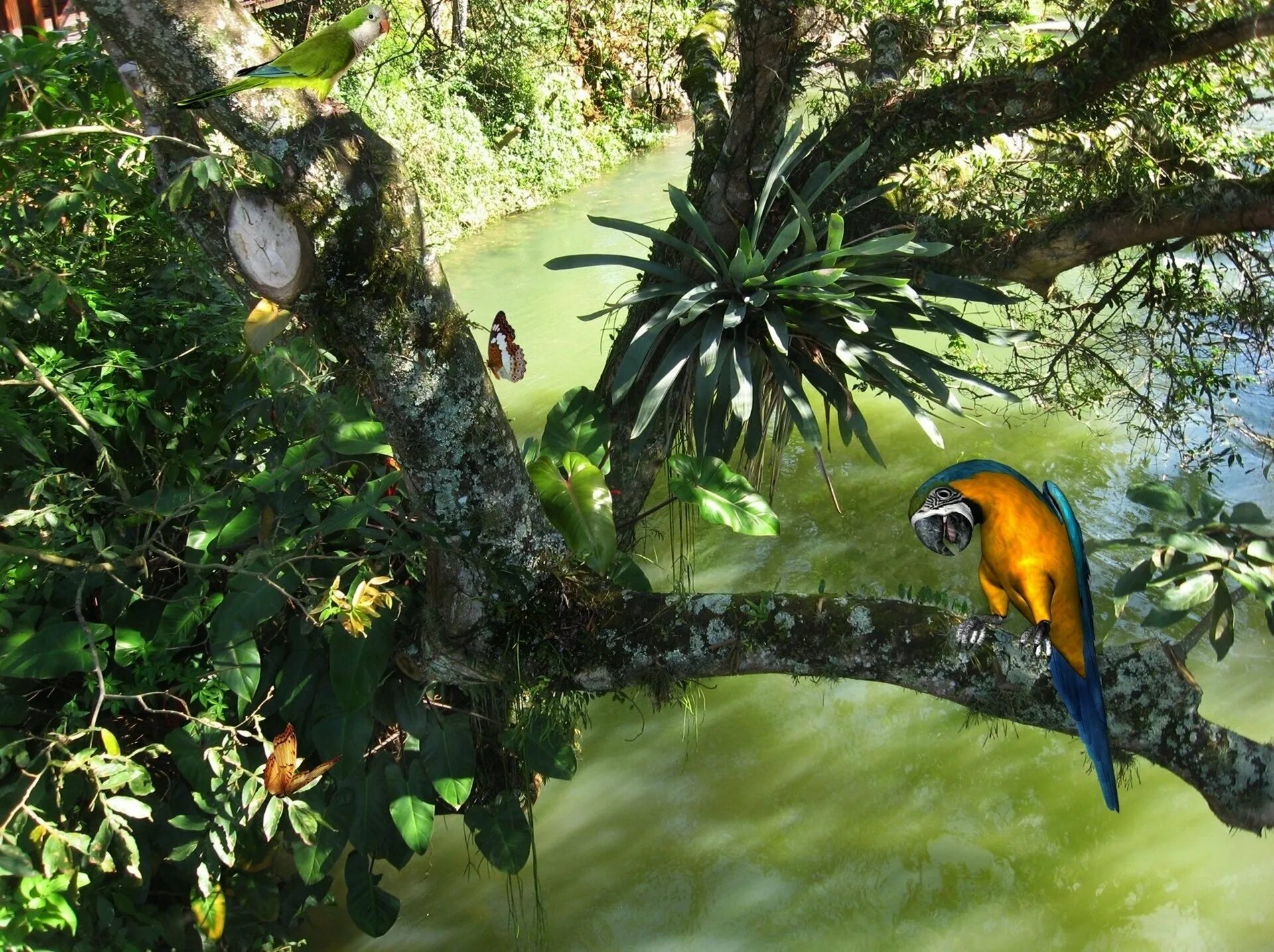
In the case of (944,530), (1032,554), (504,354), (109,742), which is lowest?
(109,742)

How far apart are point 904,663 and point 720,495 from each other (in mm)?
795

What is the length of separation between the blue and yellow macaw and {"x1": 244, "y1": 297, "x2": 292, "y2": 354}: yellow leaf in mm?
1654

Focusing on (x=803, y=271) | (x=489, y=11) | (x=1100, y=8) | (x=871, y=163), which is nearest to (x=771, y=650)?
(x=803, y=271)

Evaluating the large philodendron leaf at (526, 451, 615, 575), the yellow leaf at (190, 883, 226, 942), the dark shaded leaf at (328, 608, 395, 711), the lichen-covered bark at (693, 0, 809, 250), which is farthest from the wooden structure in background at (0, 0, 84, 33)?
the yellow leaf at (190, 883, 226, 942)

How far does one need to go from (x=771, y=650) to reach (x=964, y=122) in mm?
2064

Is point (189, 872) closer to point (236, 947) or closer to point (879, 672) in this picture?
point (236, 947)

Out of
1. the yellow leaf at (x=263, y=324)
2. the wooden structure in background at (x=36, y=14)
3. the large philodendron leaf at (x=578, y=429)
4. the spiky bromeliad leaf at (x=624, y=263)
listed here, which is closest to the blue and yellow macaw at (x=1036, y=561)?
the large philodendron leaf at (x=578, y=429)

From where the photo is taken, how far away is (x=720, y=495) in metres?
2.84

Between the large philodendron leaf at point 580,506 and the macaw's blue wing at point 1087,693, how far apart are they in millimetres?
1152

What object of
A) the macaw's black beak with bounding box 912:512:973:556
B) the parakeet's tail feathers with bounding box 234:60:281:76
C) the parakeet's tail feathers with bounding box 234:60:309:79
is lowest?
the macaw's black beak with bounding box 912:512:973:556

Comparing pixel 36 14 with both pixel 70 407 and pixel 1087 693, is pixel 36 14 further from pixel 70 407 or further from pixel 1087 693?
pixel 1087 693

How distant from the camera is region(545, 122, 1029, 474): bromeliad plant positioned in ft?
9.84

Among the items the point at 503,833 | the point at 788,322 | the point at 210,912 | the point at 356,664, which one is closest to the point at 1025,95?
the point at 788,322

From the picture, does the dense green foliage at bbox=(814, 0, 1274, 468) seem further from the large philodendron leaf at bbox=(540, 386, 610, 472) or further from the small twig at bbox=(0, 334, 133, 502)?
the small twig at bbox=(0, 334, 133, 502)
